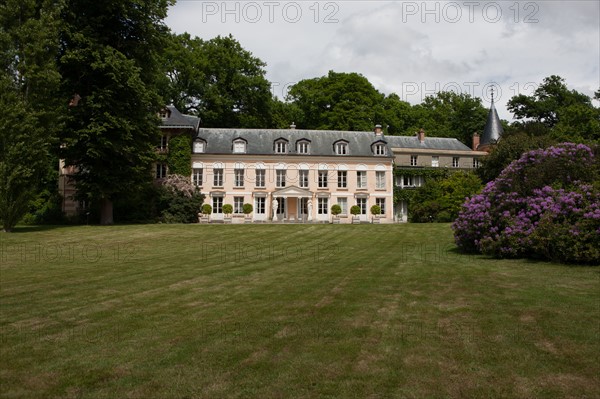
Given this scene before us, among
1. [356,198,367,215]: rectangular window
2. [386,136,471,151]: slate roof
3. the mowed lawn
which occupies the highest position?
[386,136,471,151]: slate roof

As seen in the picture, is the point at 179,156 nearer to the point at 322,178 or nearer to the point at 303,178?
the point at 303,178

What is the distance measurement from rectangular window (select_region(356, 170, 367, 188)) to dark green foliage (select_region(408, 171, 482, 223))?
4788 millimetres

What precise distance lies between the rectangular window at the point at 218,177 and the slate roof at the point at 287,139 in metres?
1.65

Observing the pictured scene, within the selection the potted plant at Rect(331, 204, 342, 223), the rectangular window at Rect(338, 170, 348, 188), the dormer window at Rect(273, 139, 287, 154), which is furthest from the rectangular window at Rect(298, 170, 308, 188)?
the potted plant at Rect(331, 204, 342, 223)

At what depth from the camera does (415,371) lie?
4699mm

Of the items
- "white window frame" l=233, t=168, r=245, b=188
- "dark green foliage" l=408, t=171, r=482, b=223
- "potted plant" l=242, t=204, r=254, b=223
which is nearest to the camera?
"dark green foliage" l=408, t=171, r=482, b=223

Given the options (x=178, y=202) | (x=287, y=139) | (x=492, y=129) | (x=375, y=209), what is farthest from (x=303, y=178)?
(x=492, y=129)

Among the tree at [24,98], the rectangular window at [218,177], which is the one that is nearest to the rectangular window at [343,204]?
the rectangular window at [218,177]

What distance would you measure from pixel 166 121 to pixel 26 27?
54.2 feet

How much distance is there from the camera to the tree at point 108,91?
25.9 meters

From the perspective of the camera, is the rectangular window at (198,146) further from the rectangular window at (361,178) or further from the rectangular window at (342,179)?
the rectangular window at (361,178)

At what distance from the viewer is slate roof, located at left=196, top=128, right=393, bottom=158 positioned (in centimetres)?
4109

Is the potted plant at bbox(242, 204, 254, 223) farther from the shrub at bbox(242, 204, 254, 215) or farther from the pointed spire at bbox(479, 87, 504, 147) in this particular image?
the pointed spire at bbox(479, 87, 504, 147)

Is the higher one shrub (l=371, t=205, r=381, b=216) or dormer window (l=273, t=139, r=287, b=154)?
dormer window (l=273, t=139, r=287, b=154)
